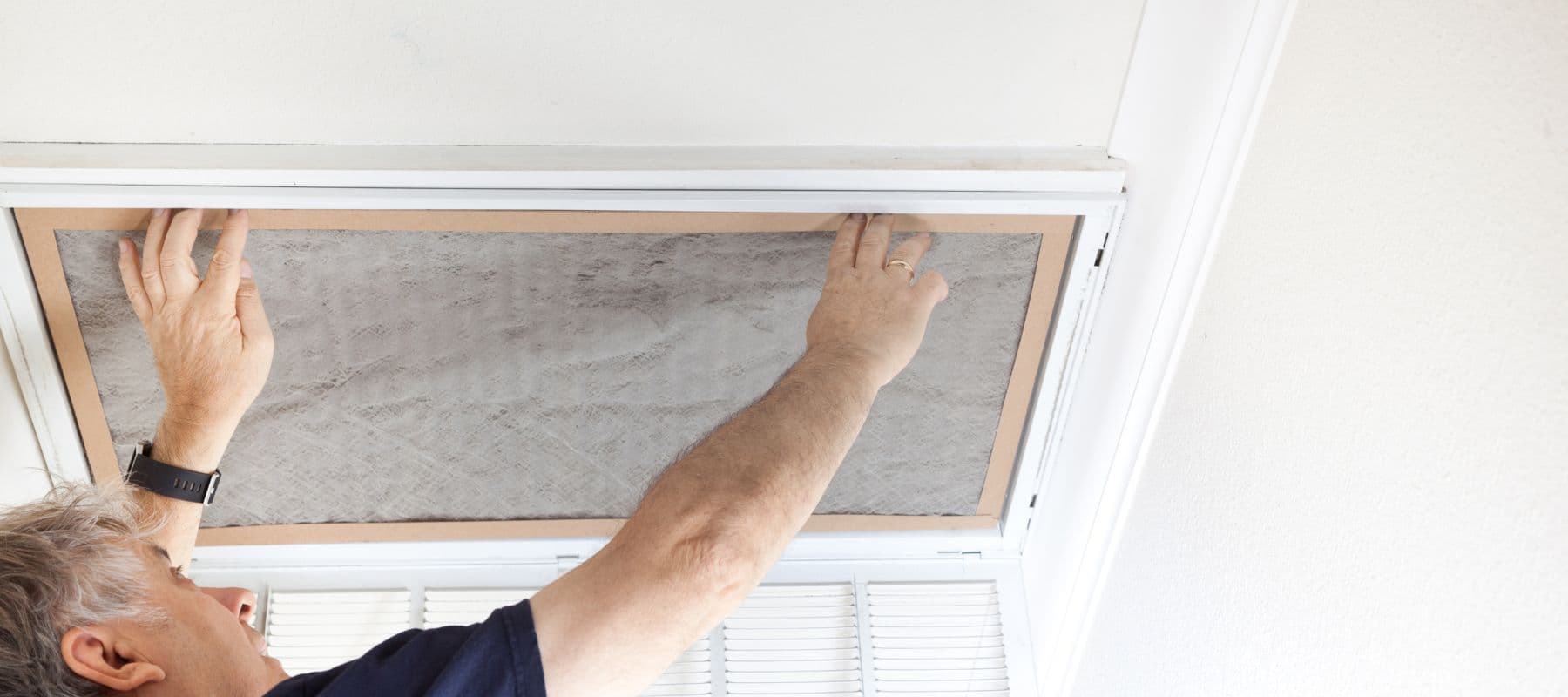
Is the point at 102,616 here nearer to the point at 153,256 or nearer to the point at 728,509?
the point at 153,256

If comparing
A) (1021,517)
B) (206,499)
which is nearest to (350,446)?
(206,499)

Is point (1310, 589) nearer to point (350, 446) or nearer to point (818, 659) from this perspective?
point (818, 659)

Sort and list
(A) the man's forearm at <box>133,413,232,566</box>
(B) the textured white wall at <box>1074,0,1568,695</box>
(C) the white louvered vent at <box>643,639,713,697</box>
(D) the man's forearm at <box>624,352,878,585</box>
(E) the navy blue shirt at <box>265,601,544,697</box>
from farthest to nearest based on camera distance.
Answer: (C) the white louvered vent at <box>643,639,713,697</box>
(A) the man's forearm at <box>133,413,232,566</box>
(D) the man's forearm at <box>624,352,878,585</box>
(E) the navy blue shirt at <box>265,601,544,697</box>
(B) the textured white wall at <box>1074,0,1568,695</box>

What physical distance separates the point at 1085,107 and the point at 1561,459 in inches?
22.8

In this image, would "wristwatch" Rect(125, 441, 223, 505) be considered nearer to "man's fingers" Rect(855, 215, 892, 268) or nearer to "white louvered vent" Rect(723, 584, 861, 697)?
"white louvered vent" Rect(723, 584, 861, 697)

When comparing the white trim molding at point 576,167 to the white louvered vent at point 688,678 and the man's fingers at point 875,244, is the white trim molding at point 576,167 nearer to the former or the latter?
the man's fingers at point 875,244

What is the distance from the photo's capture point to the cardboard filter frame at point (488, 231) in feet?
3.68

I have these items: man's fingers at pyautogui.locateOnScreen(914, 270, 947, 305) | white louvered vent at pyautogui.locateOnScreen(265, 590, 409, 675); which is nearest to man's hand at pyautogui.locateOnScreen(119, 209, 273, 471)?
white louvered vent at pyautogui.locateOnScreen(265, 590, 409, 675)

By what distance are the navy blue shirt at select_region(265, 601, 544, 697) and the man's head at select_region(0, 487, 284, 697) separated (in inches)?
6.3

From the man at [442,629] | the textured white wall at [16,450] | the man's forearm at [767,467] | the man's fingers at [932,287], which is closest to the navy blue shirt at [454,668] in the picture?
the man at [442,629]

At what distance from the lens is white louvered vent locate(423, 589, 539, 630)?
1425 millimetres

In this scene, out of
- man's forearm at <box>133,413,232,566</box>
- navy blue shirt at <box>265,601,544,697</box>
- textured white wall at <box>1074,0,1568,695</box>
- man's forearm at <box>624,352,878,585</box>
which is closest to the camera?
textured white wall at <box>1074,0,1568,695</box>

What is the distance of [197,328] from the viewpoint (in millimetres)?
1126

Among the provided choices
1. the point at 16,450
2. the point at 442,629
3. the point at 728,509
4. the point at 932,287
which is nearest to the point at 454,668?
the point at 442,629
